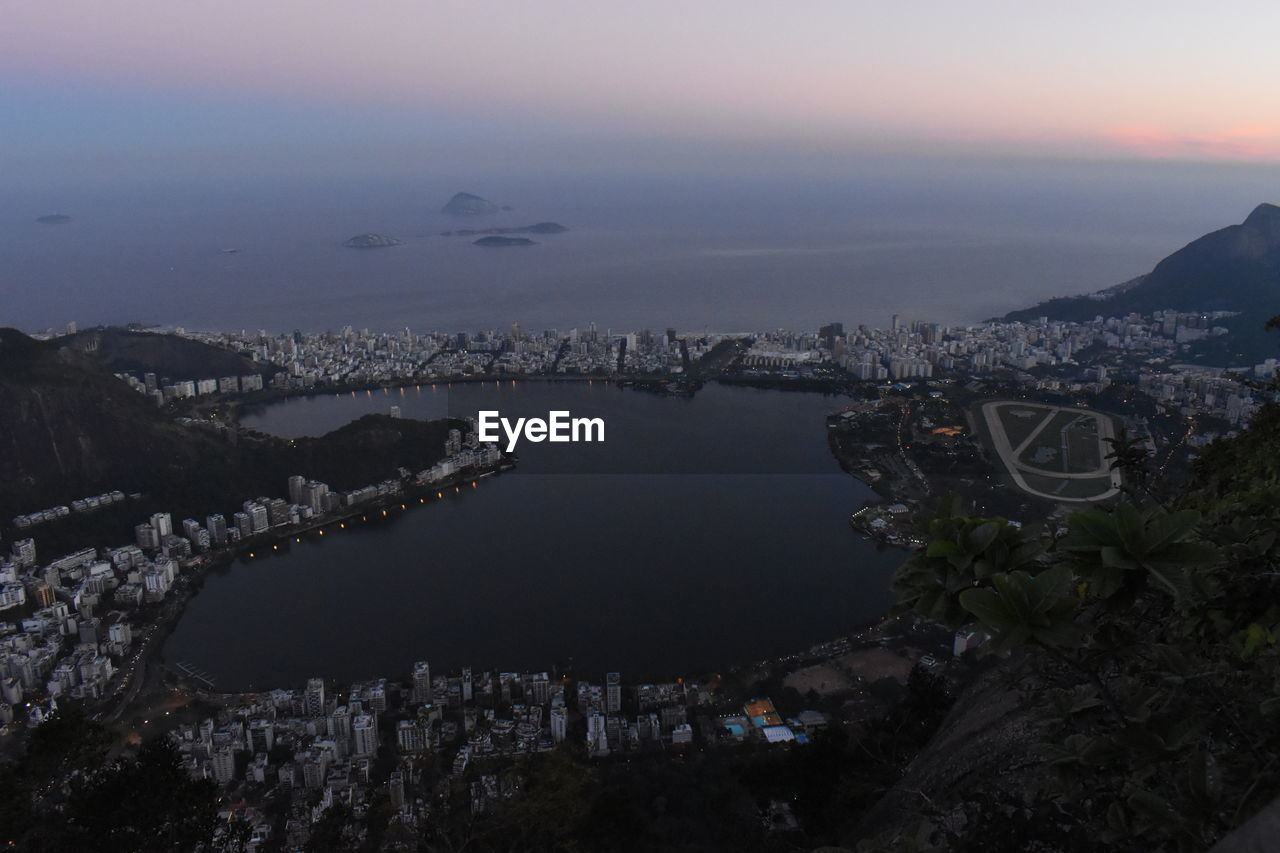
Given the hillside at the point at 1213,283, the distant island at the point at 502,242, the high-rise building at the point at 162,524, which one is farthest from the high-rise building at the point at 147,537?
the distant island at the point at 502,242

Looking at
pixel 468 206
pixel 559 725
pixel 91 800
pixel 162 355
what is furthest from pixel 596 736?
pixel 468 206

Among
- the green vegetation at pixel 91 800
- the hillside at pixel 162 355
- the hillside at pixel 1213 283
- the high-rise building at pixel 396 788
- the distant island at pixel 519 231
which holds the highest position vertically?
the distant island at pixel 519 231

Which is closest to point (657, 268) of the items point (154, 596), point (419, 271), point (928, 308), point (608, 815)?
point (419, 271)

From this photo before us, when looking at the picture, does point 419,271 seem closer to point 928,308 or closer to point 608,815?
point 928,308

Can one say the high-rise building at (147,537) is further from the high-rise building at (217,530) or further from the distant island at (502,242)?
the distant island at (502,242)

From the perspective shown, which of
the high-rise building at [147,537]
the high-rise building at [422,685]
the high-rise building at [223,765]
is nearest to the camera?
the high-rise building at [223,765]
